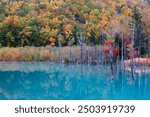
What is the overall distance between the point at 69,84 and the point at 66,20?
21732mm

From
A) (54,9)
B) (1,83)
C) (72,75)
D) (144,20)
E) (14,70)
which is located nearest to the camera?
(1,83)

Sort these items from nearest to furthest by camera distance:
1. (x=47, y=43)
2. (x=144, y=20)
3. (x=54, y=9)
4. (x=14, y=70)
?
(x=14, y=70) < (x=144, y=20) < (x=47, y=43) < (x=54, y=9)

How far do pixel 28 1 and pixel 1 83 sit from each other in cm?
2579

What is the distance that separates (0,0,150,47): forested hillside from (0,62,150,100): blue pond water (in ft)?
22.5

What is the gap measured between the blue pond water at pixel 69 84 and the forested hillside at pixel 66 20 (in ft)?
22.5

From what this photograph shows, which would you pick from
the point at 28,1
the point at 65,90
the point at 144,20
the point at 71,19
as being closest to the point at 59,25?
the point at 71,19

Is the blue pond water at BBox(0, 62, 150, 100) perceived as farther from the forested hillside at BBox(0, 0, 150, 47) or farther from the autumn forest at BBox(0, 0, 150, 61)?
the forested hillside at BBox(0, 0, 150, 47)

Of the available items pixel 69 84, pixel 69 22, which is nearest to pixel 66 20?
pixel 69 22

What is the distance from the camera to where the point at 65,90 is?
1703 cm

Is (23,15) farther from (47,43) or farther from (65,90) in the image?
(65,90)

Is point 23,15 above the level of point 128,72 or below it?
above

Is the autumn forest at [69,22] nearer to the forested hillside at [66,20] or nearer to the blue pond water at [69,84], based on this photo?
the forested hillside at [66,20]

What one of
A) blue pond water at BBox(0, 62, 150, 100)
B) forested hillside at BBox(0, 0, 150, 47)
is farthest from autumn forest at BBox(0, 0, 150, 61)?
blue pond water at BBox(0, 62, 150, 100)

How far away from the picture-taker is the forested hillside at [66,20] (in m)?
31.3
